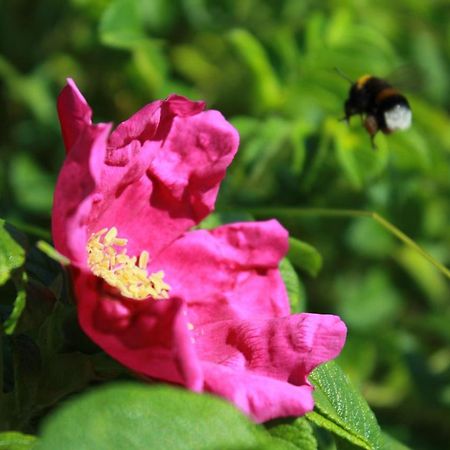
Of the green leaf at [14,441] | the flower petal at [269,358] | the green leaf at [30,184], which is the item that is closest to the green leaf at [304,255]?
the flower petal at [269,358]

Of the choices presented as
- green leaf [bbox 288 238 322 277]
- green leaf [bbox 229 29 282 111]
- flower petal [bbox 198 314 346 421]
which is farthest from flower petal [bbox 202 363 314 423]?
green leaf [bbox 229 29 282 111]

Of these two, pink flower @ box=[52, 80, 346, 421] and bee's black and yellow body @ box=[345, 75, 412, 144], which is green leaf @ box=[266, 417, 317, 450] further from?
bee's black and yellow body @ box=[345, 75, 412, 144]

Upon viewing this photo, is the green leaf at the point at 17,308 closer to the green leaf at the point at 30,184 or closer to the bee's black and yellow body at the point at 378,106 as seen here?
the bee's black and yellow body at the point at 378,106

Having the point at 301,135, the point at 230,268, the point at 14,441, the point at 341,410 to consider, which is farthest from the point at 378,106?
the point at 14,441

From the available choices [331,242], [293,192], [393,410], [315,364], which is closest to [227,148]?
[315,364]

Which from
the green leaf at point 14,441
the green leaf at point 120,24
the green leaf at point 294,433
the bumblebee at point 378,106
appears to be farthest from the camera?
the green leaf at point 120,24

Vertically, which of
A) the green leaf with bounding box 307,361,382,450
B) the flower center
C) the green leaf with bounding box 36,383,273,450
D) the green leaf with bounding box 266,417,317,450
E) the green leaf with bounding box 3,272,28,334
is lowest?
the green leaf with bounding box 307,361,382,450

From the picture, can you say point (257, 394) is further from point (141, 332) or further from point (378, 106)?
point (378, 106)
